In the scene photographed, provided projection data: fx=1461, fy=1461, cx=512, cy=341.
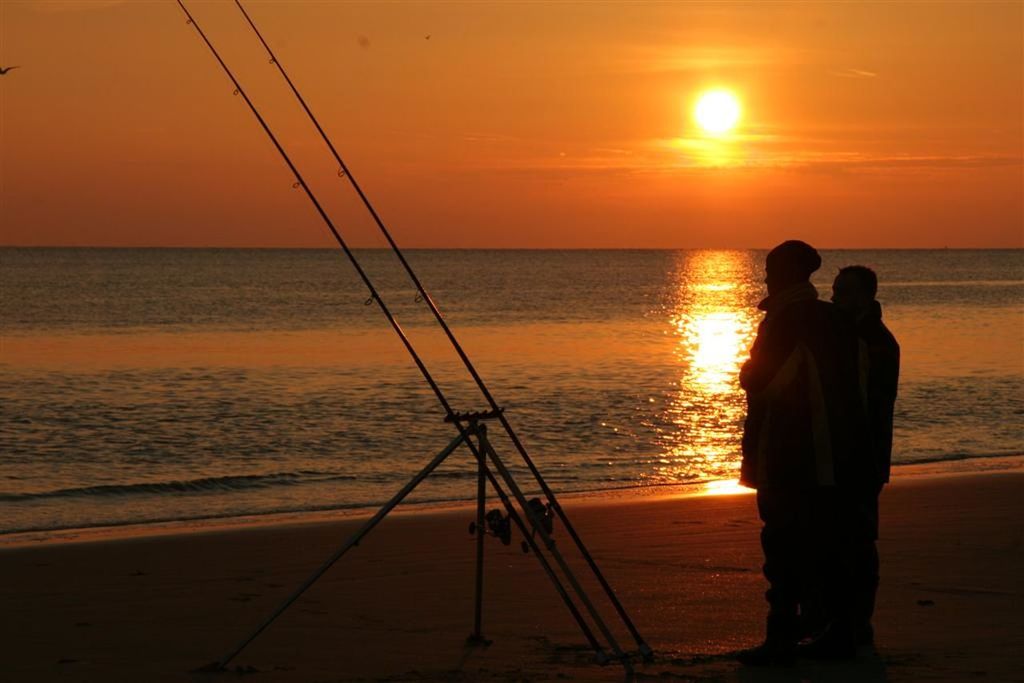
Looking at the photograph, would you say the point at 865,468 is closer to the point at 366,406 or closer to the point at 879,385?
the point at 879,385

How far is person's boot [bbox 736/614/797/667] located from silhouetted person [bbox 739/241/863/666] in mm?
104

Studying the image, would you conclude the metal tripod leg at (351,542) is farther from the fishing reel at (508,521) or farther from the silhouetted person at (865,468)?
the silhouetted person at (865,468)

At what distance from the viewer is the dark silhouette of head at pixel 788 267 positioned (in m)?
5.37

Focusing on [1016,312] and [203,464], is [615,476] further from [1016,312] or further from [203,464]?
[1016,312]

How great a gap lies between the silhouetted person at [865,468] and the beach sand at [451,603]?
152mm

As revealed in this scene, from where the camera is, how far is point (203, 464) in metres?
14.9

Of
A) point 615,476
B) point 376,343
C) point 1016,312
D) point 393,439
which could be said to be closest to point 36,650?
point 615,476

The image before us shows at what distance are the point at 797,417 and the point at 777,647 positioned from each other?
90 cm

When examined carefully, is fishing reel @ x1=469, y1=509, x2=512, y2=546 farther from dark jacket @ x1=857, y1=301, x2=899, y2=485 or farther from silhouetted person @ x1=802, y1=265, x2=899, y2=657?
dark jacket @ x1=857, y1=301, x2=899, y2=485

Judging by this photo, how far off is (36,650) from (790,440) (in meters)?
3.21

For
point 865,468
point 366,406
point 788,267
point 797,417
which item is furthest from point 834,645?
point 366,406

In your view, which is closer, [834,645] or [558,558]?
[558,558]

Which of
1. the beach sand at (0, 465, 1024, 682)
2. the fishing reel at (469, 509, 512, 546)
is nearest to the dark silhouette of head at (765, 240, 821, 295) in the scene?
the fishing reel at (469, 509, 512, 546)

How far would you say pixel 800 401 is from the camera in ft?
17.2
